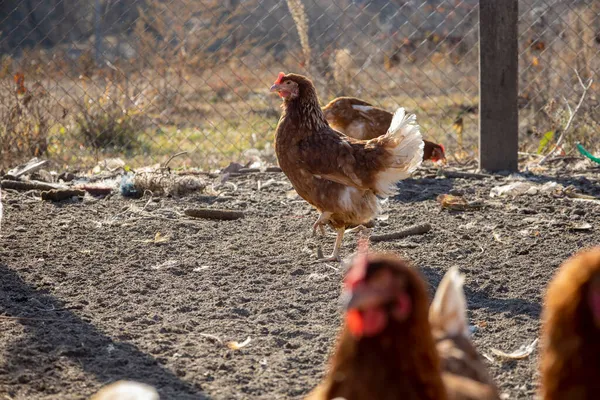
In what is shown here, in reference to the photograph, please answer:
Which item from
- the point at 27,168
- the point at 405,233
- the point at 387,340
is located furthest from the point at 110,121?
the point at 387,340

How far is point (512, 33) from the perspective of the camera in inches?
246

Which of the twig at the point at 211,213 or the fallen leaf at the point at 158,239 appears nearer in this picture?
the fallen leaf at the point at 158,239

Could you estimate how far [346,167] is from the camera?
4840 millimetres

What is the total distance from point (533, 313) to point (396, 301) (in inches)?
75.9

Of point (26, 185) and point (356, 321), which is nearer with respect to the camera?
point (356, 321)

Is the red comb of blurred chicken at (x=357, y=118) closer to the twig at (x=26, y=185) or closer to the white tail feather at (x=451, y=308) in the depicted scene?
the twig at (x=26, y=185)

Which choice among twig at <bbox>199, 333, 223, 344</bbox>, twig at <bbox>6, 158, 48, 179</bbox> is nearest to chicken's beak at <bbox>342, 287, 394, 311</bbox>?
twig at <bbox>199, 333, 223, 344</bbox>

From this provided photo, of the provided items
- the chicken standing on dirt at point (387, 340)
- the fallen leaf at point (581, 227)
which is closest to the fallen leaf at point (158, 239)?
the fallen leaf at point (581, 227)

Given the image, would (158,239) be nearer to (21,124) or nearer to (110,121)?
(21,124)

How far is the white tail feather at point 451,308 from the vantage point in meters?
2.32

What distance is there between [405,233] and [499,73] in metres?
2.03

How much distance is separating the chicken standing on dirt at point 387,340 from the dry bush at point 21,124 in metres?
5.62

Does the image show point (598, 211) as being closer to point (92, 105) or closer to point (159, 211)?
point (159, 211)

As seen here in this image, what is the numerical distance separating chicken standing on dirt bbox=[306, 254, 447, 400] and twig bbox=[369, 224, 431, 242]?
2.90m
